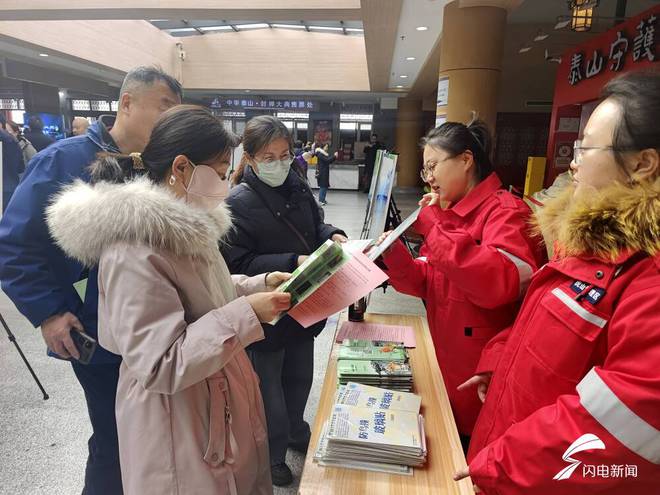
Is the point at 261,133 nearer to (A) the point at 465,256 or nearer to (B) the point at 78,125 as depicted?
(A) the point at 465,256

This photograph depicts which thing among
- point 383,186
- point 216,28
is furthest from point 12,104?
point 216,28

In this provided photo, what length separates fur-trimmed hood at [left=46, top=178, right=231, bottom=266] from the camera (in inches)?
38.4

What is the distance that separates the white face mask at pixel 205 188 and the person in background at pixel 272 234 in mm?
517

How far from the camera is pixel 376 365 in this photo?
1.50 metres

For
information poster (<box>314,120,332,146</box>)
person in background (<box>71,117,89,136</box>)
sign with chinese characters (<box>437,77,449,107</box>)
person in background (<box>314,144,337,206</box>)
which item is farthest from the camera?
information poster (<box>314,120,332,146</box>)

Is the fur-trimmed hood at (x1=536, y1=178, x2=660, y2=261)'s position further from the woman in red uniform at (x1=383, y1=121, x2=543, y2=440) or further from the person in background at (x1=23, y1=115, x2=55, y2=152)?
the person in background at (x1=23, y1=115, x2=55, y2=152)

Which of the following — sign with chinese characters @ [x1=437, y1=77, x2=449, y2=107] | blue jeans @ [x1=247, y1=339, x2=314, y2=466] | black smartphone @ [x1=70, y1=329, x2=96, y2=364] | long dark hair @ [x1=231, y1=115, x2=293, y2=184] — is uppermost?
sign with chinese characters @ [x1=437, y1=77, x2=449, y2=107]

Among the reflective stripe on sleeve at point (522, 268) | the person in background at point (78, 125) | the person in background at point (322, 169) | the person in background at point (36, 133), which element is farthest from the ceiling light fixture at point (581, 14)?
the person in background at point (322, 169)

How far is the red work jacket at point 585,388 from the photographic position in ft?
2.35

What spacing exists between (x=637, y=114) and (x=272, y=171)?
4.36 ft

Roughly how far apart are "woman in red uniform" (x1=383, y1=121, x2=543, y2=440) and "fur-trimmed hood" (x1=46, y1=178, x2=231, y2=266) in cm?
76

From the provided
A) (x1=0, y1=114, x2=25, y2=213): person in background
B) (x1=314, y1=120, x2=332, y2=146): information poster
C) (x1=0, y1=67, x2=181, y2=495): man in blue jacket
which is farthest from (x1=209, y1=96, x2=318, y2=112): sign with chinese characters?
(x1=0, y1=67, x2=181, y2=495): man in blue jacket

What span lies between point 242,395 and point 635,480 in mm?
868

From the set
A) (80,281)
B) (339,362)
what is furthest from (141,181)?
(339,362)
